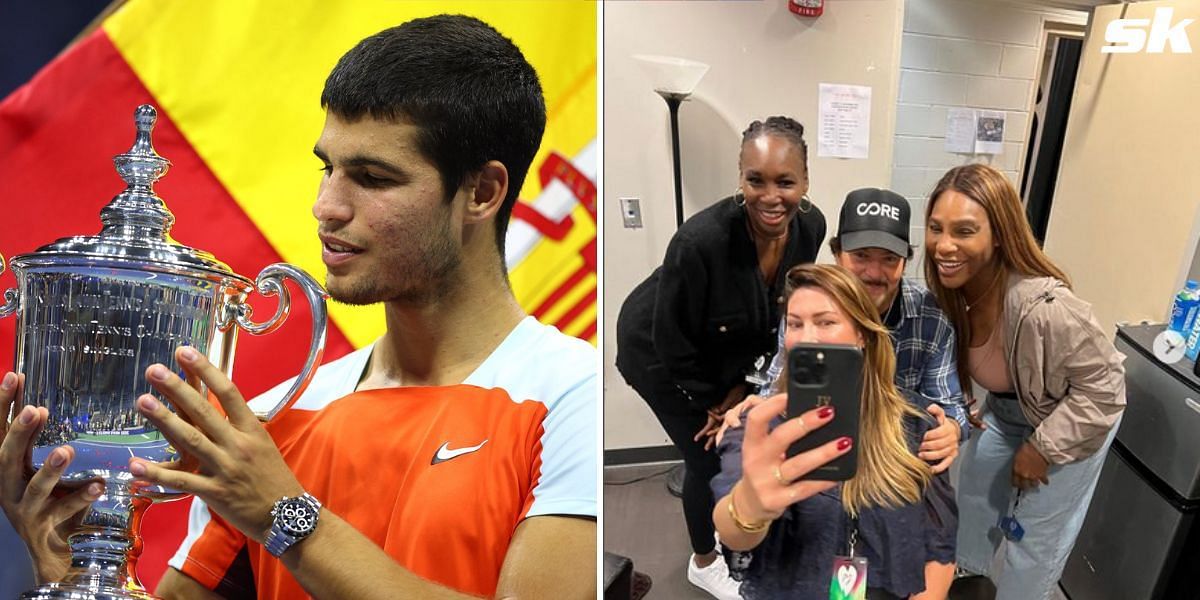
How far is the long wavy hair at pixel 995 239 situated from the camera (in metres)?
1.16

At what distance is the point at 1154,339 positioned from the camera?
3.79 feet

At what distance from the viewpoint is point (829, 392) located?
1117mm

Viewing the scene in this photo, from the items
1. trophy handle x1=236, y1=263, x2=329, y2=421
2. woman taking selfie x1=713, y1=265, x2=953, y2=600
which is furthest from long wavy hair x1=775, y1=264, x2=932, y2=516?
trophy handle x1=236, y1=263, x2=329, y2=421

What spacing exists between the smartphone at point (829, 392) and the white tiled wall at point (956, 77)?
0.23m

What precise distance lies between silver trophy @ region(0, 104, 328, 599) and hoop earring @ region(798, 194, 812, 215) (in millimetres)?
815

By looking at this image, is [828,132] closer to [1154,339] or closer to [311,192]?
[1154,339]

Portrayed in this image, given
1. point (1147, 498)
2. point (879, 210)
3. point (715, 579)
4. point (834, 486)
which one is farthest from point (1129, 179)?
point (715, 579)

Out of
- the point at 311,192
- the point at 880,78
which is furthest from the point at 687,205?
the point at 311,192

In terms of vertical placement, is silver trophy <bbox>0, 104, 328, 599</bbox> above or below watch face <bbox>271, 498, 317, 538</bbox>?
above

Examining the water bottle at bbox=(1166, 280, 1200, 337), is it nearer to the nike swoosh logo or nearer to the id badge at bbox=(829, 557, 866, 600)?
the id badge at bbox=(829, 557, 866, 600)

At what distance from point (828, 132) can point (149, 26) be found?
1060mm

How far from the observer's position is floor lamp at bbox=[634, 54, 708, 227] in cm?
123

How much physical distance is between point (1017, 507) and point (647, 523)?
574mm

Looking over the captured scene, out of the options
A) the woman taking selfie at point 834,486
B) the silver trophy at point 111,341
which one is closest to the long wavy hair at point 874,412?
the woman taking selfie at point 834,486
